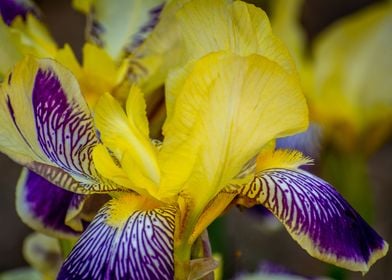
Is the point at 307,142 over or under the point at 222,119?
under

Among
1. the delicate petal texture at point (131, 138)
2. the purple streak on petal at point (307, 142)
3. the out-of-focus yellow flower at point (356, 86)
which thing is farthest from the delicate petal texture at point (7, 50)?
the out-of-focus yellow flower at point (356, 86)

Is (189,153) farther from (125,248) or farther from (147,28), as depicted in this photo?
(147,28)

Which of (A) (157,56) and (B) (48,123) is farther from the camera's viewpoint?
(A) (157,56)

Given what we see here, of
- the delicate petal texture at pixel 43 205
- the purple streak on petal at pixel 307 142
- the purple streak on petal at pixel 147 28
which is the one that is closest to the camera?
the delicate petal texture at pixel 43 205

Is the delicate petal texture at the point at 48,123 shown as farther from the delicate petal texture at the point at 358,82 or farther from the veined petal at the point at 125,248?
the delicate petal texture at the point at 358,82

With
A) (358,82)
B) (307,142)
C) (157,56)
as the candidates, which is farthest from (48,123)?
(358,82)

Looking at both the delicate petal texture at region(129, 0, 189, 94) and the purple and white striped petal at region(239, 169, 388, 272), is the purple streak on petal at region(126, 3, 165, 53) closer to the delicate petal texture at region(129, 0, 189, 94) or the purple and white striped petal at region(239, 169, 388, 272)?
the delicate petal texture at region(129, 0, 189, 94)

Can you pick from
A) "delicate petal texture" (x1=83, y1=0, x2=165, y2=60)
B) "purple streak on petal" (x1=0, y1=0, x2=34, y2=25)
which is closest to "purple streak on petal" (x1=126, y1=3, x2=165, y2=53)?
"delicate petal texture" (x1=83, y1=0, x2=165, y2=60)
